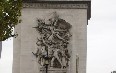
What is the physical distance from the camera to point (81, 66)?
60875 millimetres

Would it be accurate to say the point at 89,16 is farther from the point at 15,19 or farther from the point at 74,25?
the point at 15,19

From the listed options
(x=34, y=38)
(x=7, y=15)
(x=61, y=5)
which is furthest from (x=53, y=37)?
(x=7, y=15)

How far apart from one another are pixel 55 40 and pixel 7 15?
18.3m

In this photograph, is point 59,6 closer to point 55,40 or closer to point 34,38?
point 55,40

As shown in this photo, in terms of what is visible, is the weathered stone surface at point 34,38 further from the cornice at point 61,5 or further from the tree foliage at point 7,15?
the tree foliage at point 7,15

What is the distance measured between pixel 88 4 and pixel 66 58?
552 cm

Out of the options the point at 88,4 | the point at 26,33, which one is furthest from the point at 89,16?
the point at 26,33

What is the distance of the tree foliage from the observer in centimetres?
4238

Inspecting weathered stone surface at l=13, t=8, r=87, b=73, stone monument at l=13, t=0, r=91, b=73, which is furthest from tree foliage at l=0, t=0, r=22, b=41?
weathered stone surface at l=13, t=8, r=87, b=73

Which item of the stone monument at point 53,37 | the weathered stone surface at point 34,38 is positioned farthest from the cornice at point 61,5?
the weathered stone surface at point 34,38

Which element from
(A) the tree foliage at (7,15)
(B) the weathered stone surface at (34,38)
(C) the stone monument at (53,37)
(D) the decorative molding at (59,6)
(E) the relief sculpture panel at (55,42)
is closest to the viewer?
(A) the tree foliage at (7,15)

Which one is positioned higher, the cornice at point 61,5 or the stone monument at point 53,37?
the cornice at point 61,5

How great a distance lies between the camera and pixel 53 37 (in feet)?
200

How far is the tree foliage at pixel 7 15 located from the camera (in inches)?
1668
